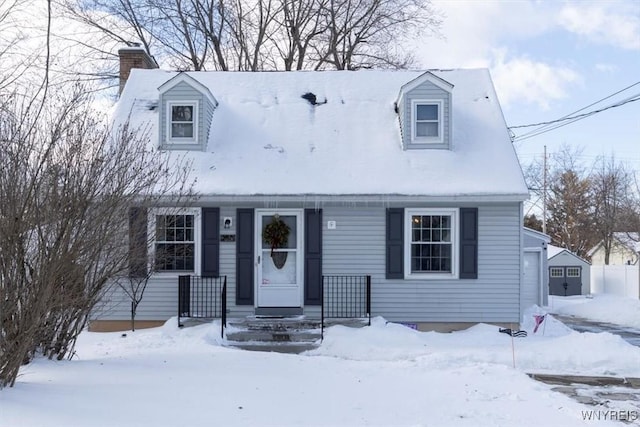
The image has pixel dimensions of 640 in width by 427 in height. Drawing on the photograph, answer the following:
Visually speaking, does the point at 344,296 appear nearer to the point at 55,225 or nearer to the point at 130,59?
the point at 55,225

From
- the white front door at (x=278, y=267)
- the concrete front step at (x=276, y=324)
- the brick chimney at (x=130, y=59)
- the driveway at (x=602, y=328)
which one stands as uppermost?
the brick chimney at (x=130, y=59)

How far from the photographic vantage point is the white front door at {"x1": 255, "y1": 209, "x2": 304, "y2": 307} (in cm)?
1146

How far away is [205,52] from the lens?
23.7 m

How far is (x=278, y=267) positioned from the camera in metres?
11.5

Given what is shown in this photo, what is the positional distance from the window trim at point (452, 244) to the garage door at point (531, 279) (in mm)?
7733

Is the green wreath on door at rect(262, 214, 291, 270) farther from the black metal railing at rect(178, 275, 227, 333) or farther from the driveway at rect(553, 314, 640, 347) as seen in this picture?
the driveway at rect(553, 314, 640, 347)

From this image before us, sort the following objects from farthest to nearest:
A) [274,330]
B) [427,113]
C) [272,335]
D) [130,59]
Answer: [130,59]
[427,113]
[274,330]
[272,335]

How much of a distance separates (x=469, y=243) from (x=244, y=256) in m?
4.45

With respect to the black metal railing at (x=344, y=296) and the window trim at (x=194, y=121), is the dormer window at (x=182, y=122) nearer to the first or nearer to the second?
the window trim at (x=194, y=121)

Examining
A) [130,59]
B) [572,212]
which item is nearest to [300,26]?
[130,59]

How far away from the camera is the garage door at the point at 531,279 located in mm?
18172

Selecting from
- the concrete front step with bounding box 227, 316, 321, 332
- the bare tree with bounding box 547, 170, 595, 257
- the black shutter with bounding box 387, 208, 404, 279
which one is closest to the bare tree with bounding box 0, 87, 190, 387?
the concrete front step with bounding box 227, 316, 321, 332

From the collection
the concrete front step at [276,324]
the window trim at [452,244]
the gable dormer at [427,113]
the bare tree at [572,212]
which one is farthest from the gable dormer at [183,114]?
the bare tree at [572,212]

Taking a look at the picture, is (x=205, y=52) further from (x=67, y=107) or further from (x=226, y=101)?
(x=67, y=107)
